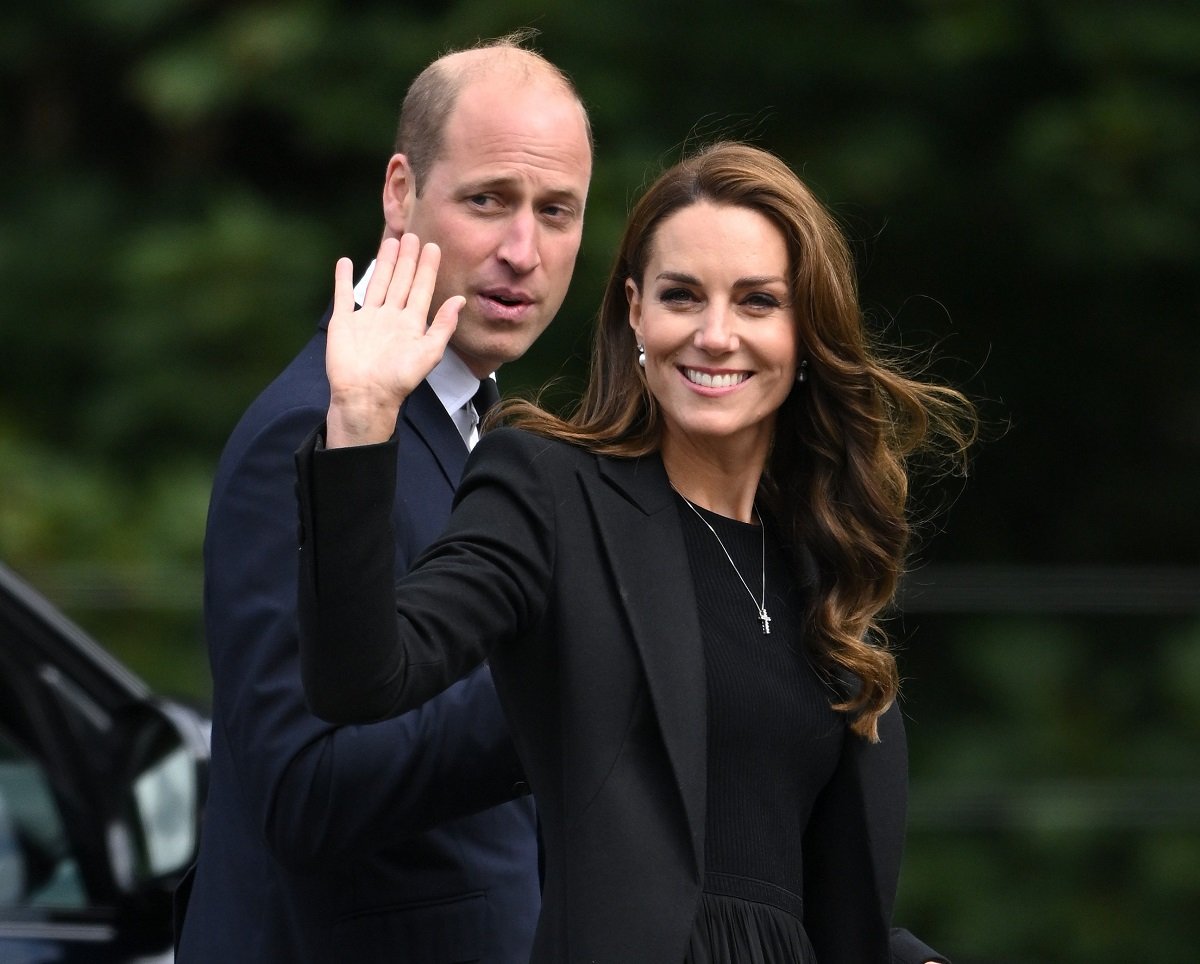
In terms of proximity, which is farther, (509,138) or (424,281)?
(509,138)

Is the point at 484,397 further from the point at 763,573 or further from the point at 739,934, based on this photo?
the point at 739,934

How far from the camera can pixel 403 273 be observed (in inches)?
63.8

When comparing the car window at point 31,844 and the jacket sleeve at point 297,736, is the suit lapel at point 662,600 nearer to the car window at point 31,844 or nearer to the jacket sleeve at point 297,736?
the jacket sleeve at point 297,736

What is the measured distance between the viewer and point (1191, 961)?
4.54m

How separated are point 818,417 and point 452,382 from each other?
0.42 m

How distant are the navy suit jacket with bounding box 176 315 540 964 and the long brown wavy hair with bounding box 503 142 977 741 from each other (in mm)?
223

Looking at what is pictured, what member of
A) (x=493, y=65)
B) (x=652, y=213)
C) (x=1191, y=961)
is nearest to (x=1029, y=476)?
(x=1191, y=961)

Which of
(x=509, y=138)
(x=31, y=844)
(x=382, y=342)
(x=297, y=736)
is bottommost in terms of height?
(x=31, y=844)

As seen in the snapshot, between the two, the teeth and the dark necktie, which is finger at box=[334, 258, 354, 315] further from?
the dark necktie

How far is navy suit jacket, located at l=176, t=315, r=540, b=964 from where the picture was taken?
1738 millimetres

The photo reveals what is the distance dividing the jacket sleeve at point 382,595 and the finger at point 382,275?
6.0 inches

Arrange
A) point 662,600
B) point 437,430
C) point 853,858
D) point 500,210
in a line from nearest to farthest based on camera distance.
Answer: point 662,600 → point 853,858 → point 437,430 → point 500,210

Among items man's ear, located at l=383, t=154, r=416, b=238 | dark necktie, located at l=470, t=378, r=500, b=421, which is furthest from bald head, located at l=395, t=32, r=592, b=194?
dark necktie, located at l=470, t=378, r=500, b=421

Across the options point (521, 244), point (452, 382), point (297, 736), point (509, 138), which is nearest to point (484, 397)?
point (452, 382)
